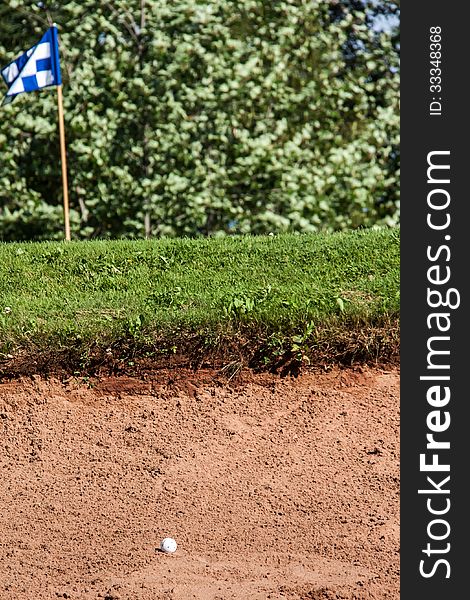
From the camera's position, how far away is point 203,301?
564 centimetres

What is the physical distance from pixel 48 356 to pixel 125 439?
0.75m

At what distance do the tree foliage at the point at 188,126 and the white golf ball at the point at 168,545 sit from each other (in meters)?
5.57

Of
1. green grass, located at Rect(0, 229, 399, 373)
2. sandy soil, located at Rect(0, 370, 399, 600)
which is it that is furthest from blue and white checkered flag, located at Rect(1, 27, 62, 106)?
sandy soil, located at Rect(0, 370, 399, 600)

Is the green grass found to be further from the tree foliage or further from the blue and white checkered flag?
the tree foliage

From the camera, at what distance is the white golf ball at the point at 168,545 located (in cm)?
441

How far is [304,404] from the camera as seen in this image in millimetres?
5148

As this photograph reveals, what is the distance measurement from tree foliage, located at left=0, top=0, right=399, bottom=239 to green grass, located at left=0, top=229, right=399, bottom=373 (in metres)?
2.97

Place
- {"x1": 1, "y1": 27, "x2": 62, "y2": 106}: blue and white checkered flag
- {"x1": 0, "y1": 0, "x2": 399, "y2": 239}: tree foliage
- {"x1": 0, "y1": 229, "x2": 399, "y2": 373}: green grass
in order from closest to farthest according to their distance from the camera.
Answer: {"x1": 0, "y1": 229, "x2": 399, "y2": 373}: green grass, {"x1": 1, "y1": 27, "x2": 62, "y2": 106}: blue and white checkered flag, {"x1": 0, "y1": 0, "x2": 399, "y2": 239}: tree foliage

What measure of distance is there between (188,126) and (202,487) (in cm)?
561

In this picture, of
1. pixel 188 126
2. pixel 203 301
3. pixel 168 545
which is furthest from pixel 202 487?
pixel 188 126

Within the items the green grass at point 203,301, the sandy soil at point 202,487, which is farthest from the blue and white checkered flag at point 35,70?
the sandy soil at point 202,487

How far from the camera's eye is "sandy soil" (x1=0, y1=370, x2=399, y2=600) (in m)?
4.29

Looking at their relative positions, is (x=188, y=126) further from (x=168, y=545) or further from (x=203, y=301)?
(x=168, y=545)

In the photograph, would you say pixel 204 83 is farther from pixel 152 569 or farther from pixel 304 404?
pixel 152 569
